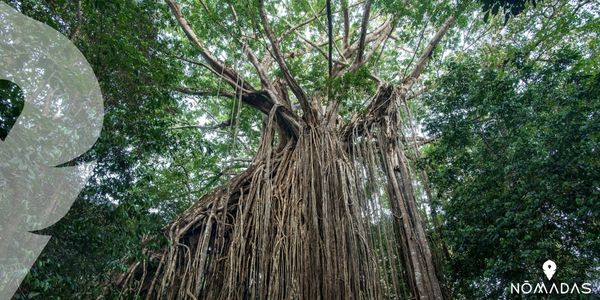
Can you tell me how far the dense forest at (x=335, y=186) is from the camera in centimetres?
218

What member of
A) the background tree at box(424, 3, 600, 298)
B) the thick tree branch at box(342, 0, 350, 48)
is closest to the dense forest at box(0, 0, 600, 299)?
the background tree at box(424, 3, 600, 298)

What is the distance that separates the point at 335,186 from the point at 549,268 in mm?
1597

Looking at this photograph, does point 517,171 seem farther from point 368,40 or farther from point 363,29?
point 368,40

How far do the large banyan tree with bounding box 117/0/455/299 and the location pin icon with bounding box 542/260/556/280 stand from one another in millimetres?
786

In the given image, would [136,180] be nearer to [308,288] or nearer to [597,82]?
[308,288]

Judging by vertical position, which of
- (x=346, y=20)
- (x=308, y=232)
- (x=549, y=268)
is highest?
(x=346, y=20)

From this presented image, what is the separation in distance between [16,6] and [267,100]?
8.19 feet

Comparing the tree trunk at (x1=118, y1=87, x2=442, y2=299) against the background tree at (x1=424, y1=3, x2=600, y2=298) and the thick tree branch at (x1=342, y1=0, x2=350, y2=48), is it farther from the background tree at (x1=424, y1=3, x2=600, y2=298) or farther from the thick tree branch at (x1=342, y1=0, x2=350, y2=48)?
the thick tree branch at (x1=342, y1=0, x2=350, y2=48)

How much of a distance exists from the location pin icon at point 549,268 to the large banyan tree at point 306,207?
2.58ft

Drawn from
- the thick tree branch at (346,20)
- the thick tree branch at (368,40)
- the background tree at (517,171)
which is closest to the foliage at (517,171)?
the background tree at (517,171)

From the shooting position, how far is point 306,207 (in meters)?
3.05

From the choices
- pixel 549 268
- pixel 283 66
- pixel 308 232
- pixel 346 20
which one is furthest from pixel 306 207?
pixel 346 20

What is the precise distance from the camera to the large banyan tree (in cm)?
258

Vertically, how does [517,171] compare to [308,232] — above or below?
above
